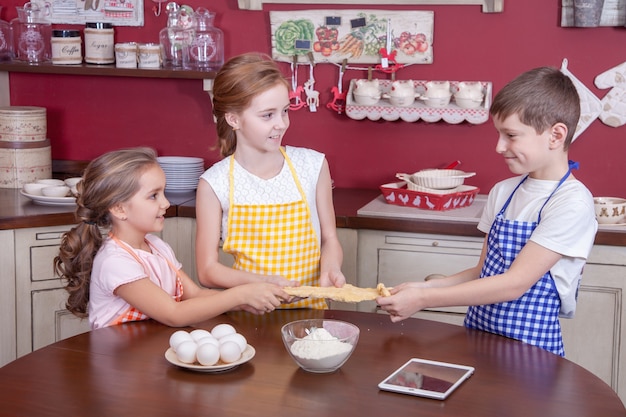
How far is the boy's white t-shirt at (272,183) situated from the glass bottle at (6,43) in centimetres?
161

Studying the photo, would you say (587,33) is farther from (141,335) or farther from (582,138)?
(141,335)

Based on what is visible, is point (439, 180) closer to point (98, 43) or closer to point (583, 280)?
point (583, 280)

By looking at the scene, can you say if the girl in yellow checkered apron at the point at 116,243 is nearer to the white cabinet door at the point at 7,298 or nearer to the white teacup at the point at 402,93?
the white cabinet door at the point at 7,298

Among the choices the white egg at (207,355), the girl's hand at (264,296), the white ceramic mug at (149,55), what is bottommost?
the white egg at (207,355)

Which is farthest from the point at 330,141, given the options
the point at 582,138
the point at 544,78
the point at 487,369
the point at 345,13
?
the point at 487,369

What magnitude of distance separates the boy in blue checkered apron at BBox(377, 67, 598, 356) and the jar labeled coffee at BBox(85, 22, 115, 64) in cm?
202

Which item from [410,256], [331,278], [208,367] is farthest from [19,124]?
[208,367]

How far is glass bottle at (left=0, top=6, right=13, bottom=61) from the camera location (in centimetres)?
364

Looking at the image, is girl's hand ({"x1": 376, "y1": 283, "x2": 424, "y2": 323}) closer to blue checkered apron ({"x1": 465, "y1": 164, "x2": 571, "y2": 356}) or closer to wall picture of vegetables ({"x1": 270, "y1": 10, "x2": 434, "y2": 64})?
blue checkered apron ({"x1": 465, "y1": 164, "x2": 571, "y2": 356})

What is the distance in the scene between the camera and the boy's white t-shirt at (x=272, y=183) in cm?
243

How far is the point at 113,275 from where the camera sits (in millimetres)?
2072

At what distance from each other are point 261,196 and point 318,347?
0.86 metres

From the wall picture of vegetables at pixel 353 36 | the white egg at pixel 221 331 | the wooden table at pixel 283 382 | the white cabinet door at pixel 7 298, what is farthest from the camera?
the wall picture of vegetables at pixel 353 36

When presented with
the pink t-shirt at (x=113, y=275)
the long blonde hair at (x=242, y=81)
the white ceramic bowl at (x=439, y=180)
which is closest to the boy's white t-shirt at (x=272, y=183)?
the long blonde hair at (x=242, y=81)
